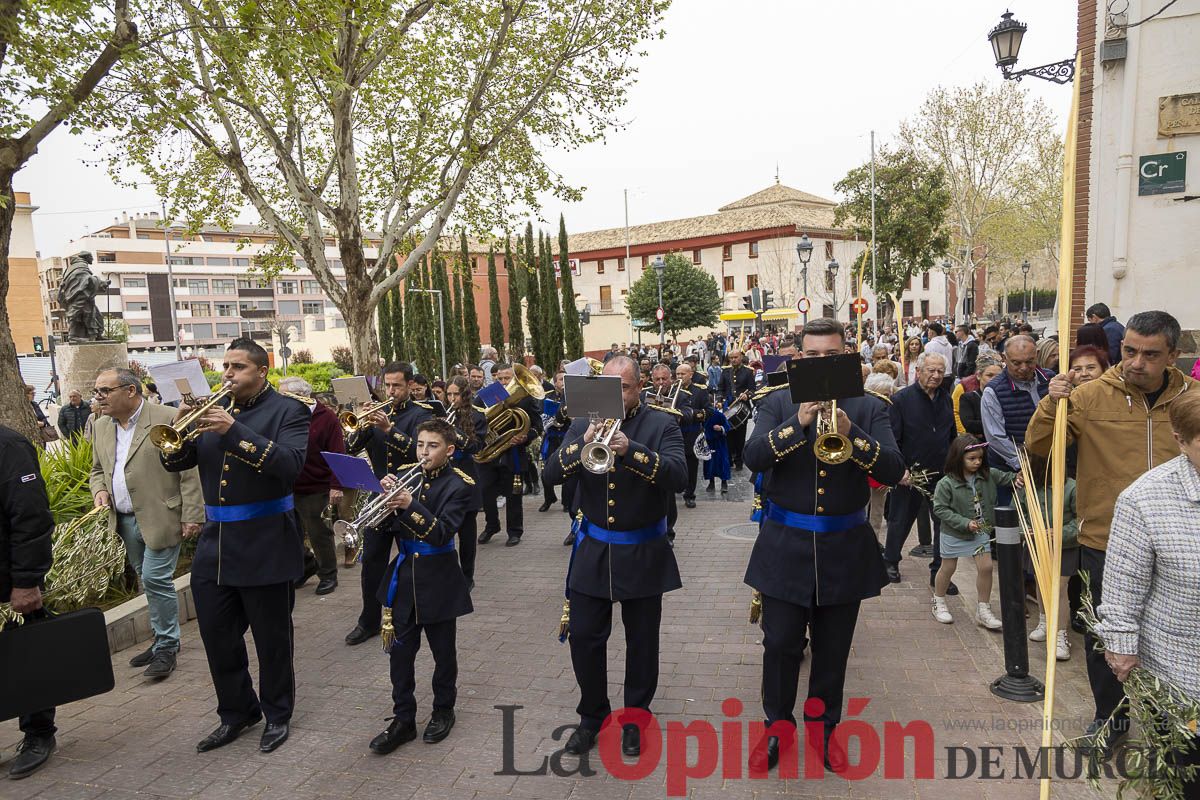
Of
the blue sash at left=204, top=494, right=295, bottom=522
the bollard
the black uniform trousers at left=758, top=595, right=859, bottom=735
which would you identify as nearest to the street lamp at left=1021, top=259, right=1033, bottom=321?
the bollard

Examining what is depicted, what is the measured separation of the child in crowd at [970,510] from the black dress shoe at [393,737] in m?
3.93

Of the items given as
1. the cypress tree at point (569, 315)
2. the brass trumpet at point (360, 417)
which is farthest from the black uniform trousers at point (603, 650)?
the cypress tree at point (569, 315)

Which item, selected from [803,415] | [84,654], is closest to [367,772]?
[84,654]

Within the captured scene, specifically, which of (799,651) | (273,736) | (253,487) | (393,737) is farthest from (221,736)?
(799,651)

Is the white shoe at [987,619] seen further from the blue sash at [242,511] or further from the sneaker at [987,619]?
the blue sash at [242,511]

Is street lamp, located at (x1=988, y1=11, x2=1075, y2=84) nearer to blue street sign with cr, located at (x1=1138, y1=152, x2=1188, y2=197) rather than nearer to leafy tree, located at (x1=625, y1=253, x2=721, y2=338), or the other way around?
blue street sign with cr, located at (x1=1138, y1=152, x2=1188, y2=197)

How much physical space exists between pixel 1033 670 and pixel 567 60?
11636mm

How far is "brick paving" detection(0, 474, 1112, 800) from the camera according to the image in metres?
3.89

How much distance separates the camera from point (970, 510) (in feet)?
19.0

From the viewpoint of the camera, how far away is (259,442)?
14.0 ft

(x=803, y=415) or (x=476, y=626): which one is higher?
(x=803, y=415)

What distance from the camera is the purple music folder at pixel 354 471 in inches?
172

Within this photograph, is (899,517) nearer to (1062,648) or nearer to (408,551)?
(1062,648)

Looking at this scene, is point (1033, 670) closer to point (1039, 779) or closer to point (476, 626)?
point (1039, 779)
